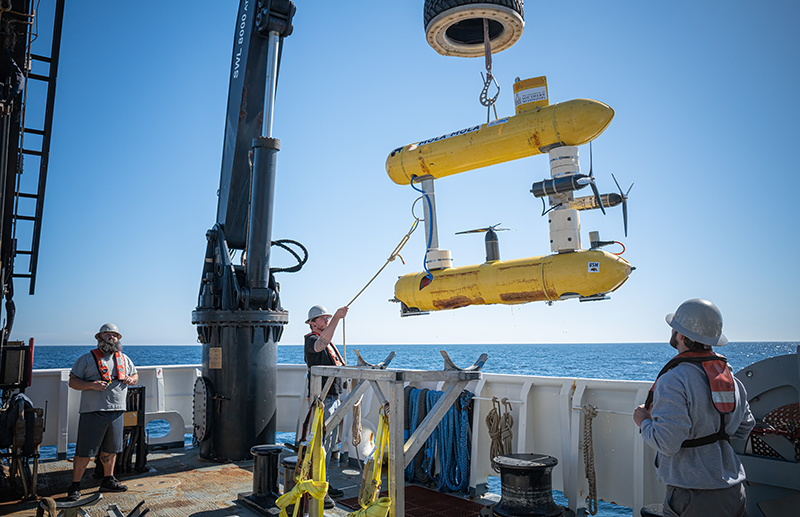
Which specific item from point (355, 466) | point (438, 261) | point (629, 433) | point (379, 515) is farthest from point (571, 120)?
point (355, 466)

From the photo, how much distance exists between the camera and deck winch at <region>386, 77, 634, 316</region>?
17.9 ft

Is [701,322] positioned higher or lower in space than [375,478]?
higher

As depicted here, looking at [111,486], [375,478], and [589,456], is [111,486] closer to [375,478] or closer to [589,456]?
[375,478]

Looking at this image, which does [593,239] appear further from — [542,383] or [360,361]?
[360,361]

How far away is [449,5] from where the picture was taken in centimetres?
574

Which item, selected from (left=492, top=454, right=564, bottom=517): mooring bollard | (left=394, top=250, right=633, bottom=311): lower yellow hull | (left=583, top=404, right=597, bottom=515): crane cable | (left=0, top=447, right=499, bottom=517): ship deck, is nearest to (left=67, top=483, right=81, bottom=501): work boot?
(left=0, top=447, right=499, bottom=517): ship deck

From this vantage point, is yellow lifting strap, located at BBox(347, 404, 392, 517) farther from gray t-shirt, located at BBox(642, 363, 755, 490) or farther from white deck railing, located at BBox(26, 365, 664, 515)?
white deck railing, located at BBox(26, 365, 664, 515)

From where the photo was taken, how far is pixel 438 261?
6.72 m

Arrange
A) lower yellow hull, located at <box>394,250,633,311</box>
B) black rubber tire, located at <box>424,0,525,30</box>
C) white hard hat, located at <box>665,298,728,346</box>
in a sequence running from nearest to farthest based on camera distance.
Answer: white hard hat, located at <box>665,298,728,346</box> < lower yellow hull, located at <box>394,250,633,311</box> < black rubber tire, located at <box>424,0,525,30</box>

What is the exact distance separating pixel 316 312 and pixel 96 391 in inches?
100

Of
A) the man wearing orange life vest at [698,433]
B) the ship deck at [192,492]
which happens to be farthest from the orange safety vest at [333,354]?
the man wearing orange life vest at [698,433]

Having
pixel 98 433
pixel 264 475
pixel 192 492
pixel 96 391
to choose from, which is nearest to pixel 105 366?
pixel 96 391

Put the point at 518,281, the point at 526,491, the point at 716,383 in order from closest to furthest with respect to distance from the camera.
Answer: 1. the point at 716,383
2. the point at 526,491
3. the point at 518,281

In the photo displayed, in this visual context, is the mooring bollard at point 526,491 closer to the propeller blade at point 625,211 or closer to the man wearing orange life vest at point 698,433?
the man wearing orange life vest at point 698,433
